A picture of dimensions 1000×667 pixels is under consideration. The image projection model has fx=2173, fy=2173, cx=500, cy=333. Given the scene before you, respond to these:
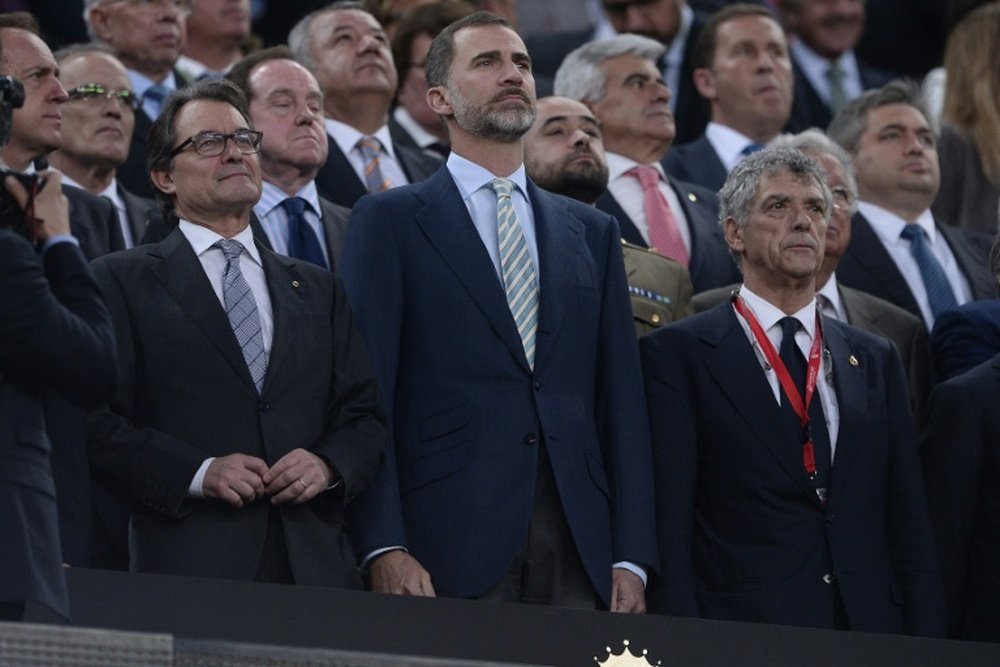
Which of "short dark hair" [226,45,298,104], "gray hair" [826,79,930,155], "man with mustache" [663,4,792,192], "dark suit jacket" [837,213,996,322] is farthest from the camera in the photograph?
"man with mustache" [663,4,792,192]

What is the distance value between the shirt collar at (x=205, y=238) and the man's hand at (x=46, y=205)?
76 cm

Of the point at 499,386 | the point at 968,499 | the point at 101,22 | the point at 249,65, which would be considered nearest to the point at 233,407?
the point at 499,386

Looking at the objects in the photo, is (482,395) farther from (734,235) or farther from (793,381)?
(734,235)

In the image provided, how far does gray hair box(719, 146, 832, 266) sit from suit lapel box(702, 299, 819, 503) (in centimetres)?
40

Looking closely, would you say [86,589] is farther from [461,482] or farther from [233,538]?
[461,482]

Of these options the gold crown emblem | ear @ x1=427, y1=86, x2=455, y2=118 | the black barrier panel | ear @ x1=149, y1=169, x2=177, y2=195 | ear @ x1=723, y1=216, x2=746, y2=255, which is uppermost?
ear @ x1=427, y1=86, x2=455, y2=118

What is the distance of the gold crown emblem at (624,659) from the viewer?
535 cm

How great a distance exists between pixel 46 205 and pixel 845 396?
7.61 ft

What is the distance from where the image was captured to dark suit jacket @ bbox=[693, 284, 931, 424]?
272 inches

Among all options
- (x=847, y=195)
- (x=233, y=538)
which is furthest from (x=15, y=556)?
(x=847, y=195)

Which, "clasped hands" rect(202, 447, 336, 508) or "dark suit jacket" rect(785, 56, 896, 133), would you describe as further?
"dark suit jacket" rect(785, 56, 896, 133)

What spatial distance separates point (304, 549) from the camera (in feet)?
17.4

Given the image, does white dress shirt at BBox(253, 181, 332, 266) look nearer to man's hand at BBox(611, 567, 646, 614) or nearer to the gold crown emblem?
man's hand at BBox(611, 567, 646, 614)

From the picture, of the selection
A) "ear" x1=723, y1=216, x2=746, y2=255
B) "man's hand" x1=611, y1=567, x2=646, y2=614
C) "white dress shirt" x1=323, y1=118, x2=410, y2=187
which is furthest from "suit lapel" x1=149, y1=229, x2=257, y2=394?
"white dress shirt" x1=323, y1=118, x2=410, y2=187
